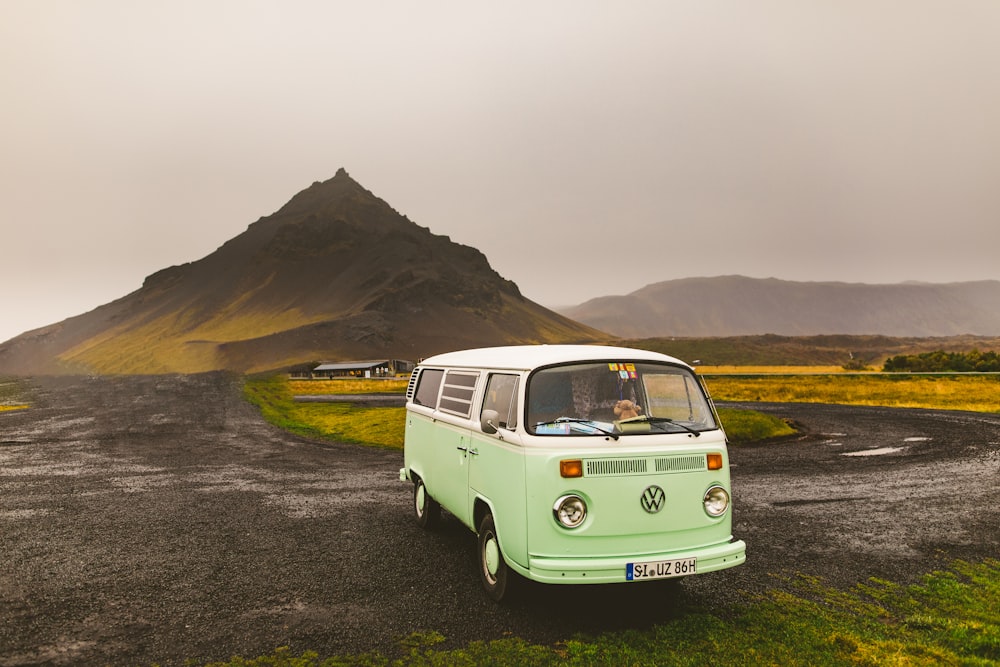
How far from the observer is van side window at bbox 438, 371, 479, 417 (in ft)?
25.8

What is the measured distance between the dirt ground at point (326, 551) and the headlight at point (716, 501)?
4.07ft

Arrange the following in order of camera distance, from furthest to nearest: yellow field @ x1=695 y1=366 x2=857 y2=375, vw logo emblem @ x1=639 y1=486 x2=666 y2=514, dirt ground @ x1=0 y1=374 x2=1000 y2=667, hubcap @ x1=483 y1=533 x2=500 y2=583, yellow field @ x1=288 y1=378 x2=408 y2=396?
yellow field @ x1=695 y1=366 x2=857 y2=375 < yellow field @ x1=288 y1=378 x2=408 y2=396 < hubcap @ x1=483 y1=533 x2=500 y2=583 < dirt ground @ x1=0 y1=374 x2=1000 y2=667 < vw logo emblem @ x1=639 y1=486 x2=666 y2=514

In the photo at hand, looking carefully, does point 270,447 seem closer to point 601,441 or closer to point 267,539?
point 267,539

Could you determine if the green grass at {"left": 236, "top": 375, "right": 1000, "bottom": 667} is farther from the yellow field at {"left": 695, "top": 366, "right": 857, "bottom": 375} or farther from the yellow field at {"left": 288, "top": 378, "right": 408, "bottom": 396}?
the yellow field at {"left": 695, "top": 366, "right": 857, "bottom": 375}

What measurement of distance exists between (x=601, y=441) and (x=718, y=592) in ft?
9.12

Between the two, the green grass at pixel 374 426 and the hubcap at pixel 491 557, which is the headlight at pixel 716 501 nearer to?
the hubcap at pixel 491 557

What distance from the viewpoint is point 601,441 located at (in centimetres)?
609

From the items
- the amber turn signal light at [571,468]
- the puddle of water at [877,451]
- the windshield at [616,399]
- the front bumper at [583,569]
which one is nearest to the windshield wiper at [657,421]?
the windshield at [616,399]

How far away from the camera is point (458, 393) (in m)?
8.30

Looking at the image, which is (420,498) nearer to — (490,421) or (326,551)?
(326,551)

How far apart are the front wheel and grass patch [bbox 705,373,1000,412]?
38.4 metres

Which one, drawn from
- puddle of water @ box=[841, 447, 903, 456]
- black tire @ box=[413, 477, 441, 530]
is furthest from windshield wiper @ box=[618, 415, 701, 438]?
puddle of water @ box=[841, 447, 903, 456]

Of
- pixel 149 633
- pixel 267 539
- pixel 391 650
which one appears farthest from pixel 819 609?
pixel 267 539

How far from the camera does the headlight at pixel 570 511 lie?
5.88 metres
